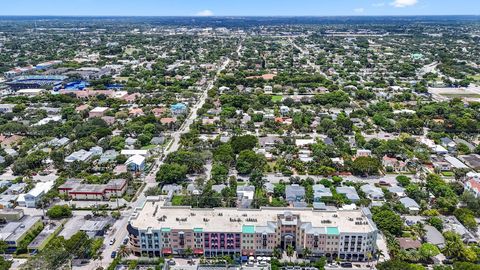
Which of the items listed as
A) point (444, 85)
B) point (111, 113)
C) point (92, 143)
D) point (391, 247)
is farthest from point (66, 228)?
point (444, 85)

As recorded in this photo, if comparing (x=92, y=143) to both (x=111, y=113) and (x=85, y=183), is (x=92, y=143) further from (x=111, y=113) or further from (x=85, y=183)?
(x=111, y=113)

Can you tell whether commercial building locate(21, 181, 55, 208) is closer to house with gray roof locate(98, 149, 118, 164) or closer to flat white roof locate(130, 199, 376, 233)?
house with gray roof locate(98, 149, 118, 164)

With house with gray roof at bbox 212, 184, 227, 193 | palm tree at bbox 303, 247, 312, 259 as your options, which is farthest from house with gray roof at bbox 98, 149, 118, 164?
palm tree at bbox 303, 247, 312, 259

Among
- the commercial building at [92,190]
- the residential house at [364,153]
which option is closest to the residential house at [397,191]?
the residential house at [364,153]

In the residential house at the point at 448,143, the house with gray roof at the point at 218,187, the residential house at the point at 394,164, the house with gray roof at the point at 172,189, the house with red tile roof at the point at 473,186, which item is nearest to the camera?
the house with red tile roof at the point at 473,186

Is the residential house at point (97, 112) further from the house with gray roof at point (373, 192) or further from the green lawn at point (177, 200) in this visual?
the house with gray roof at point (373, 192)

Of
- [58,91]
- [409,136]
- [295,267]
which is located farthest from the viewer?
[58,91]
